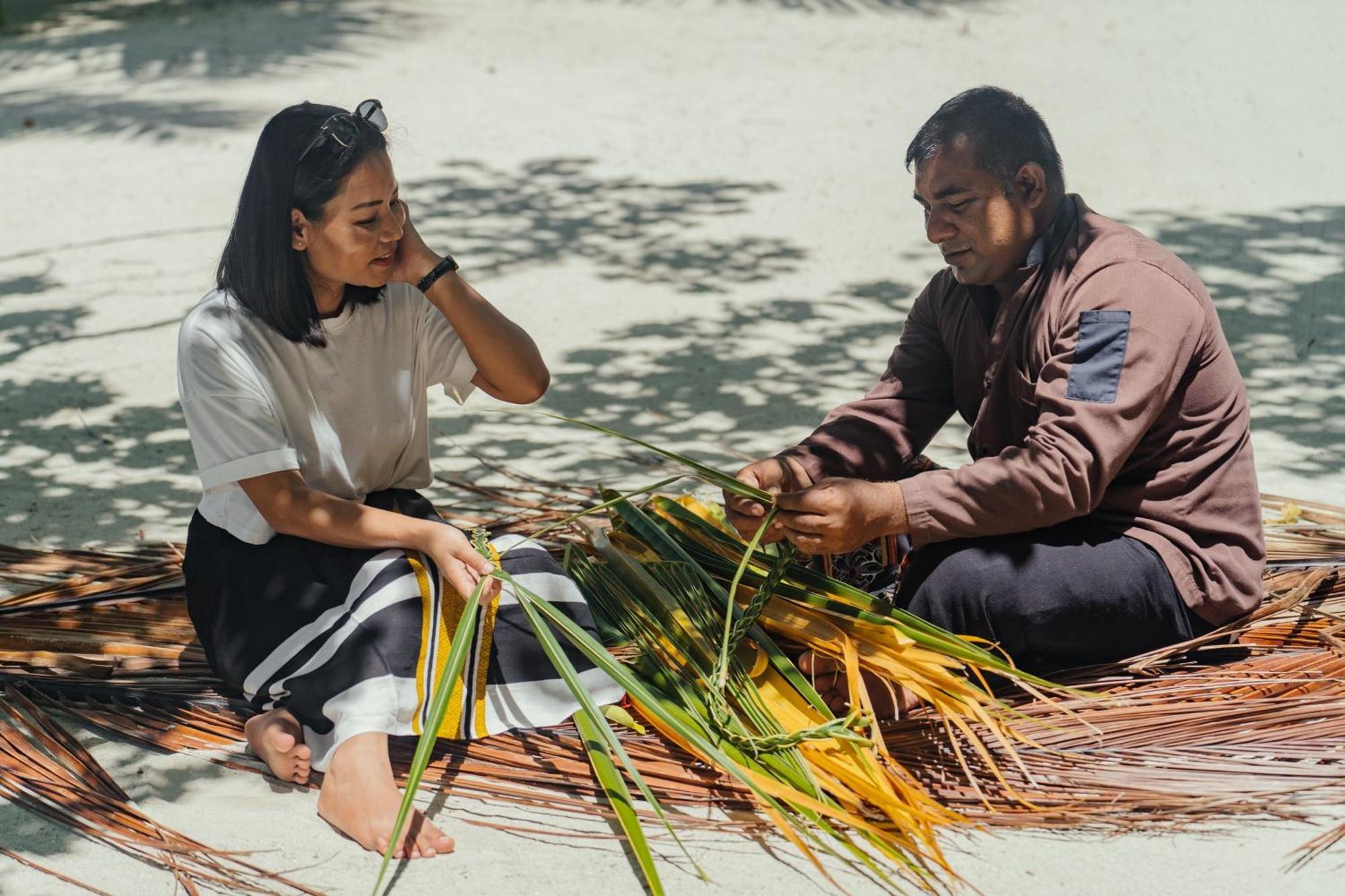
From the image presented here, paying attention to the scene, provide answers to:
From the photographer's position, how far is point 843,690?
300 cm

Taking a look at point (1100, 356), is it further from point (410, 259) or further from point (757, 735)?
point (410, 259)

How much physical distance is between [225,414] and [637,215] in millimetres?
4505

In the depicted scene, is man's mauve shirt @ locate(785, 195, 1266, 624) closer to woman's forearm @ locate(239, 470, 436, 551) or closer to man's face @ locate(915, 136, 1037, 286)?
man's face @ locate(915, 136, 1037, 286)

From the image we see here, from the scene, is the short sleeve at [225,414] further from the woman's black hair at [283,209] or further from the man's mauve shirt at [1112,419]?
the man's mauve shirt at [1112,419]

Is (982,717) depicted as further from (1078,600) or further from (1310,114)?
(1310,114)

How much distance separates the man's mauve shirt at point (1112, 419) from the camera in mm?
2852

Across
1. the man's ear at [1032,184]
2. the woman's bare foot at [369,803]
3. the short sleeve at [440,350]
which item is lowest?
the woman's bare foot at [369,803]

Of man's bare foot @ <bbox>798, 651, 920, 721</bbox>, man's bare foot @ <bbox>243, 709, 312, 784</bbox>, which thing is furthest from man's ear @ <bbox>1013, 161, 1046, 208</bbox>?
man's bare foot @ <bbox>243, 709, 312, 784</bbox>

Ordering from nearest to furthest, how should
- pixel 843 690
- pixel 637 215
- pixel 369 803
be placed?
pixel 369 803, pixel 843 690, pixel 637 215

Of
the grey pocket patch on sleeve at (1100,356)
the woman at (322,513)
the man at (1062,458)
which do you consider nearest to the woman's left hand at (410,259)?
the woman at (322,513)

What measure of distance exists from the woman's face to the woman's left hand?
2.4 inches

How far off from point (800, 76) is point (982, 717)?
7.37m

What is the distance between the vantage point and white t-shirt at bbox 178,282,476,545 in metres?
2.95

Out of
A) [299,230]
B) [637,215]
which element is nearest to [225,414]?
[299,230]
